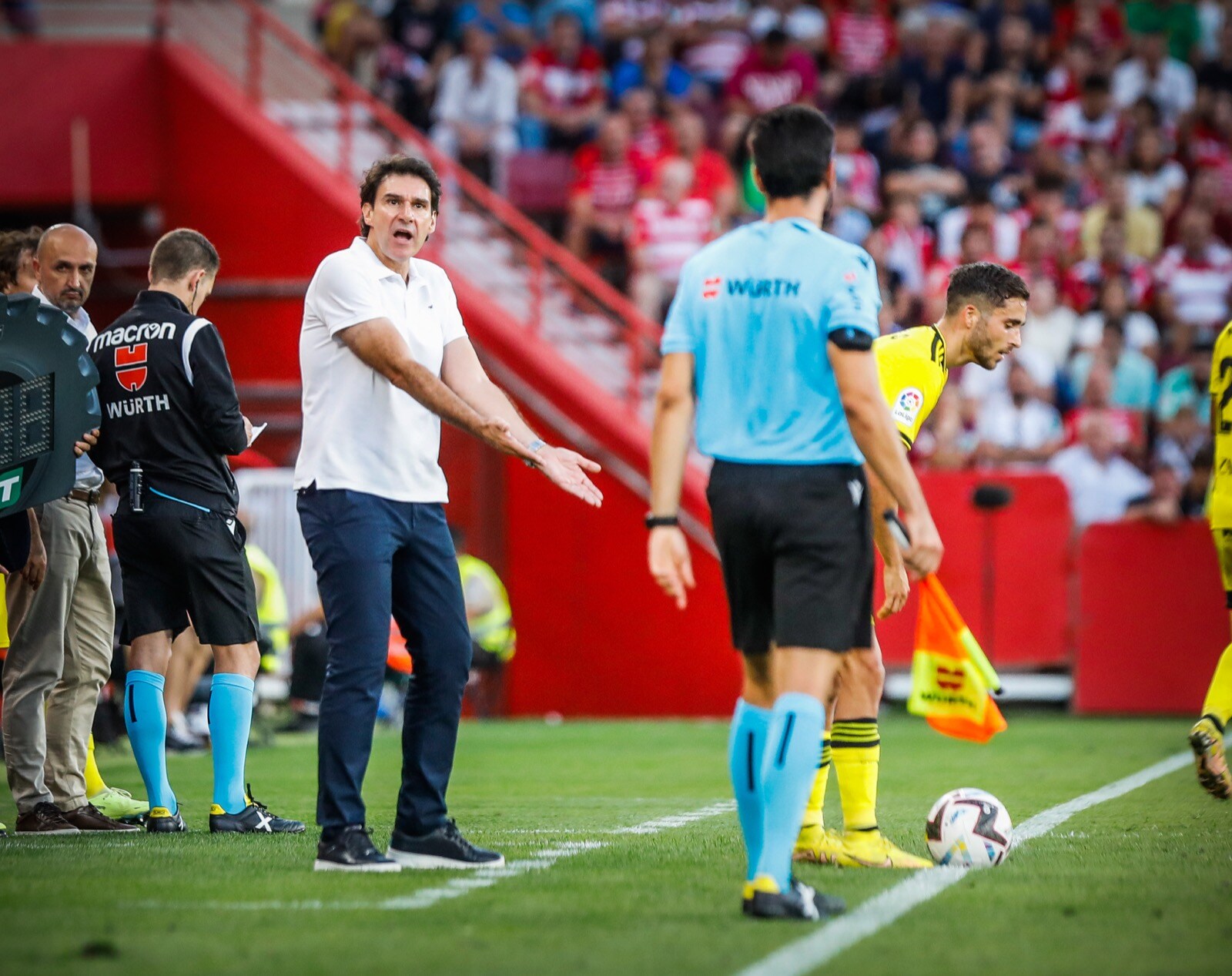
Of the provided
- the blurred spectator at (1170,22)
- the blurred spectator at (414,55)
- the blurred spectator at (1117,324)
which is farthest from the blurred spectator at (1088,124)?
the blurred spectator at (414,55)

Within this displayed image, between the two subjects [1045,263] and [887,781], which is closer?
[887,781]

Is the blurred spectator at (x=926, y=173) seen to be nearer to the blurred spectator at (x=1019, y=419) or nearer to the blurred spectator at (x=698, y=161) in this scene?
the blurred spectator at (x=698, y=161)

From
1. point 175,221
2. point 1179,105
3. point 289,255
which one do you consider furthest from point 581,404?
point 1179,105

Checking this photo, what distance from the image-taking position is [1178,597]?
14.2m

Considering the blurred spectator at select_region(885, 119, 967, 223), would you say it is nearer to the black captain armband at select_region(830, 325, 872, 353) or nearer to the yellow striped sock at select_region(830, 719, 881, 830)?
the yellow striped sock at select_region(830, 719, 881, 830)

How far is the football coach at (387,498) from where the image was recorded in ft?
18.9

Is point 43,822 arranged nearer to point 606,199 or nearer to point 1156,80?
point 606,199

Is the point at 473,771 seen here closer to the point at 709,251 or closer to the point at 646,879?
the point at 646,879

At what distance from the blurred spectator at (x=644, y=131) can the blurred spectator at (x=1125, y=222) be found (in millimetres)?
4235

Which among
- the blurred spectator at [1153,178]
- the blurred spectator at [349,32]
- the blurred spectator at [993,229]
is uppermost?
the blurred spectator at [349,32]

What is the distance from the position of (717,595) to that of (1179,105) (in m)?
8.57

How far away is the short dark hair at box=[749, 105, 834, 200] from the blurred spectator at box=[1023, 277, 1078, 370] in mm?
11584

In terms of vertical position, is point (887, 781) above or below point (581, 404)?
below

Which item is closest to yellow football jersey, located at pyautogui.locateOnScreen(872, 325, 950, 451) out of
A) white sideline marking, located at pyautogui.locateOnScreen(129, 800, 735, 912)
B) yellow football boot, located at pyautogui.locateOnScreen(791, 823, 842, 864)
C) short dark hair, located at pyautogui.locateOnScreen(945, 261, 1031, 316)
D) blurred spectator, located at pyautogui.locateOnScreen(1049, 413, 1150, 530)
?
short dark hair, located at pyautogui.locateOnScreen(945, 261, 1031, 316)
